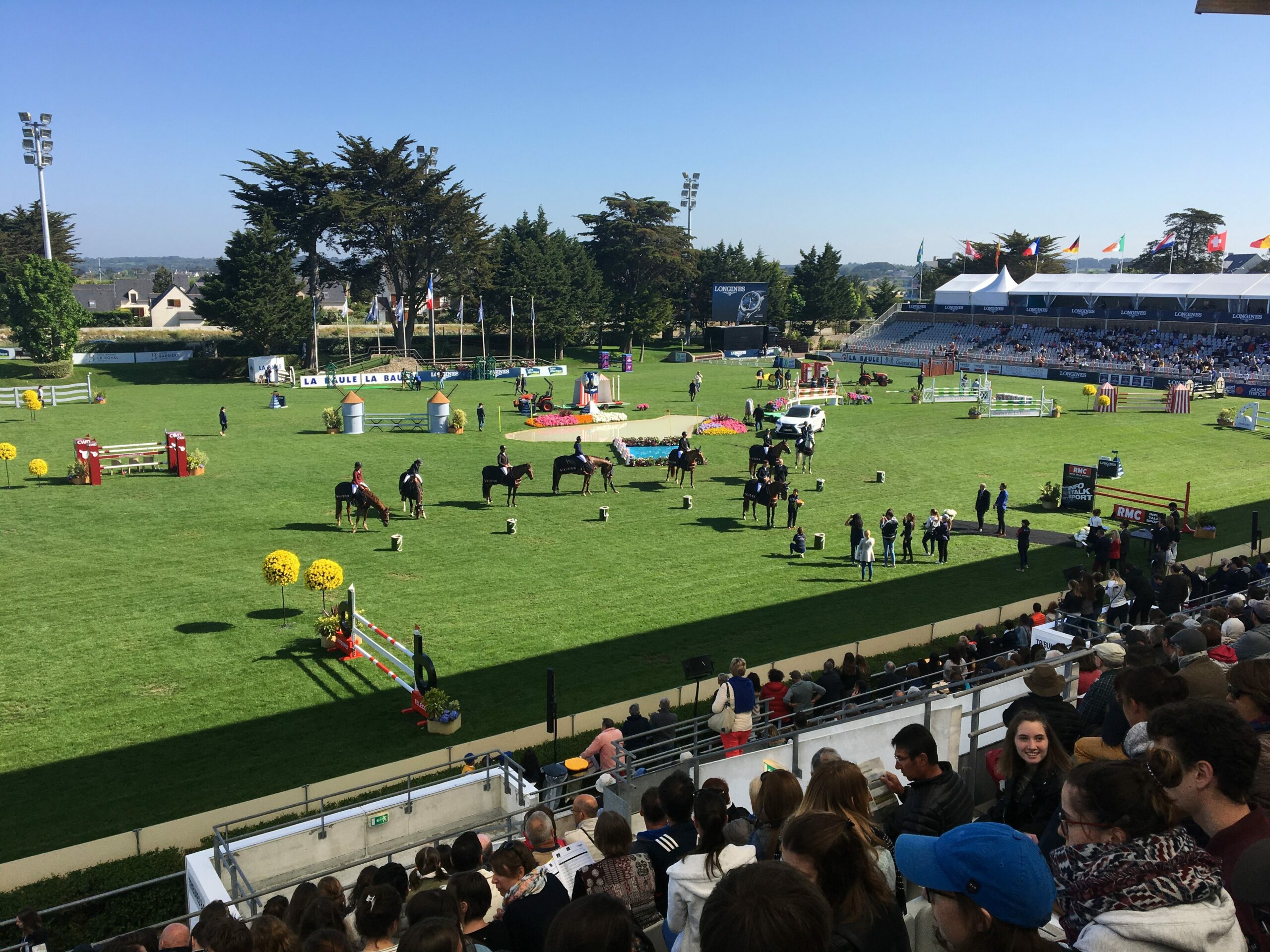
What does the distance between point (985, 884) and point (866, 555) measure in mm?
18914

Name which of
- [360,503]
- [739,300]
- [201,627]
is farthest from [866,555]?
[739,300]

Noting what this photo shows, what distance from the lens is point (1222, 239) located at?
6875 centimetres

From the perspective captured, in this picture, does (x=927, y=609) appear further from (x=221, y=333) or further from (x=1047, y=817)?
(x=221, y=333)

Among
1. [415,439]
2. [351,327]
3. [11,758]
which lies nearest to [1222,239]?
[415,439]

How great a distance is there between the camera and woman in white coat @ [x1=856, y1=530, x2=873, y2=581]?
70.3ft

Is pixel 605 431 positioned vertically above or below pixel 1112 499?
above

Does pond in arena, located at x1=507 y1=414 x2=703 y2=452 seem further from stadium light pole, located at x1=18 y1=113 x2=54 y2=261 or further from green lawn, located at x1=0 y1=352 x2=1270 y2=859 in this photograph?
stadium light pole, located at x1=18 y1=113 x2=54 y2=261

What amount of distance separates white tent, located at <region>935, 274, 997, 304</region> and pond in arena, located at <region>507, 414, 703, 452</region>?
4911cm

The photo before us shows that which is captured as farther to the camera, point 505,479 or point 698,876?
point 505,479

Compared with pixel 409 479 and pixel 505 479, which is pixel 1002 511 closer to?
pixel 505 479

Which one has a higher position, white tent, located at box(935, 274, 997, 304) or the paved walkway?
white tent, located at box(935, 274, 997, 304)

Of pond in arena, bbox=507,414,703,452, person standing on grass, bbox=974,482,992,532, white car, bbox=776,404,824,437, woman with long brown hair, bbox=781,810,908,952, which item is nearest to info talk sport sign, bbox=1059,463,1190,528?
person standing on grass, bbox=974,482,992,532

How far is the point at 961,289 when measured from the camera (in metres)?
83.2

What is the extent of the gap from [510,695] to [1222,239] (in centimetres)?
7213
